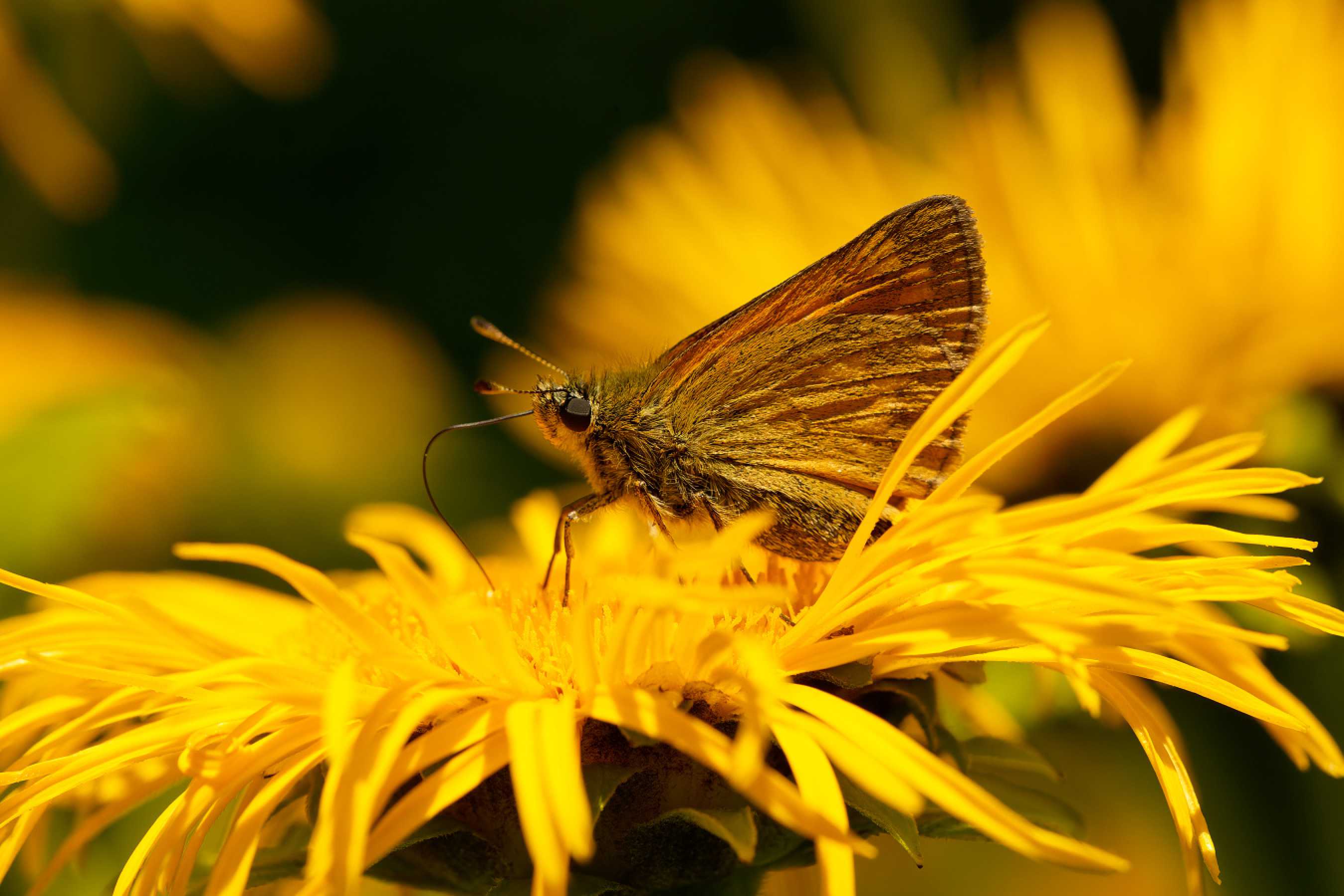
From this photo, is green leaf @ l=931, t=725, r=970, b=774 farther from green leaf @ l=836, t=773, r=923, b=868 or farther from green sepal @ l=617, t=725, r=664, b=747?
green sepal @ l=617, t=725, r=664, b=747

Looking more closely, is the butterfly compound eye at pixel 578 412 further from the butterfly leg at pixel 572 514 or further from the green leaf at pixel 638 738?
the green leaf at pixel 638 738

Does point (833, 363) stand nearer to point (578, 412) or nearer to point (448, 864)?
point (578, 412)

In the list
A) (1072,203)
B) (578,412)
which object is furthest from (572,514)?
(1072,203)

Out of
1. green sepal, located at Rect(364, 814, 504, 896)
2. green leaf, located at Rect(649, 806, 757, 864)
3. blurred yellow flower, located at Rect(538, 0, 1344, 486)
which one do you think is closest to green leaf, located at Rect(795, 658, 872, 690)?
green leaf, located at Rect(649, 806, 757, 864)

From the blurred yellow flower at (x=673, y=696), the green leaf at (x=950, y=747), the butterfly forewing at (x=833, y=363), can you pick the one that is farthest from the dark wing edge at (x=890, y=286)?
the green leaf at (x=950, y=747)

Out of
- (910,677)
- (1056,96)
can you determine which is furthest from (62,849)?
(1056,96)
